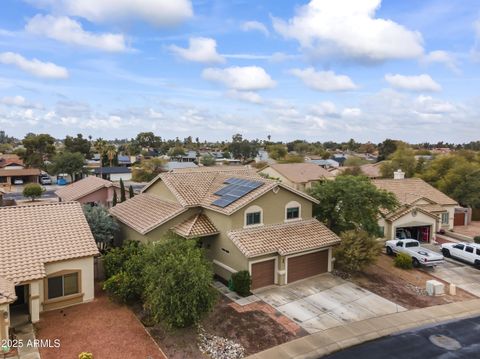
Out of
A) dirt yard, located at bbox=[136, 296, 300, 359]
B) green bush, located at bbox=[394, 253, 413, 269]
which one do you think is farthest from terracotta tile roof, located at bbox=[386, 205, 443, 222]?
dirt yard, located at bbox=[136, 296, 300, 359]

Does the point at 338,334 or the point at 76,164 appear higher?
the point at 76,164

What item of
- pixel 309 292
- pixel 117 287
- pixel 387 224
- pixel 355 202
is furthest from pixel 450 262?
pixel 117 287

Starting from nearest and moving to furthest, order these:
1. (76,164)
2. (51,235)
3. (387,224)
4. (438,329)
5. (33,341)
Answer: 1. (33,341)
2. (438,329)
3. (51,235)
4. (387,224)
5. (76,164)

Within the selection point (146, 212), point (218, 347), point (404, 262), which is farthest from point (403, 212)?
point (218, 347)

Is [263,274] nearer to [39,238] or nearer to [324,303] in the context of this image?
[324,303]

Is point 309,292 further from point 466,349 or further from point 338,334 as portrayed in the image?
point 466,349

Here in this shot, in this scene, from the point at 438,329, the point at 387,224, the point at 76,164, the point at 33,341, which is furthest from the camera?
the point at 76,164

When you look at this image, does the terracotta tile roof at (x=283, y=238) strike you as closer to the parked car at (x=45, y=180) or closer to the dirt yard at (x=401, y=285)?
the dirt yard at (x=401, y=285)
